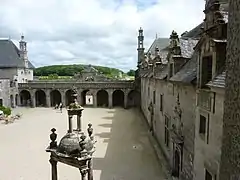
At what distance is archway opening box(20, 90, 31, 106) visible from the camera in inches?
1918

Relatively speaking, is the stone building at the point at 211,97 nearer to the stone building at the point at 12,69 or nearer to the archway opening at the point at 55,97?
the stone building at the point at 12,69

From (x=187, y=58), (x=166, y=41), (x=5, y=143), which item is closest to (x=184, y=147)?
(x=187, y=58)

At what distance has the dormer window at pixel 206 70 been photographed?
8.75 metres

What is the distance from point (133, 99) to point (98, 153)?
30.5 metres

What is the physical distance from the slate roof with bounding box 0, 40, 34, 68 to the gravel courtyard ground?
2054 centimetres

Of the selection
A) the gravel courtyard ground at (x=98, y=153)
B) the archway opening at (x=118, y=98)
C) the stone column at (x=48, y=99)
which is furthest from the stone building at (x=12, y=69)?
the archway opening at (x=118, y=98)

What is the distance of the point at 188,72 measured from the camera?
39.0 feet

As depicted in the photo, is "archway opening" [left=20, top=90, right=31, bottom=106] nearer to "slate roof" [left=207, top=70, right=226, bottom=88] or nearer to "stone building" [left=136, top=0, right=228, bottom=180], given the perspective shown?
"stone building" [left=136, top=0, right=228, bottom=180]

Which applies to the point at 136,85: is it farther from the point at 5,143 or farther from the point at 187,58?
the point at 187,58

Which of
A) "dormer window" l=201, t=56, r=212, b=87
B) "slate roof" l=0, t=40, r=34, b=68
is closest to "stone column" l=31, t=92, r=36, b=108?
"slate roof" l=0, t=40, r=34, b=68

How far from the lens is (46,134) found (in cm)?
2528

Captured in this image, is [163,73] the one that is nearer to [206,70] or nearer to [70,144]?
[206,70]

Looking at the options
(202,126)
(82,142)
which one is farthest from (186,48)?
(82,142)

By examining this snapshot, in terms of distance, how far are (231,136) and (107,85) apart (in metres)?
42.1
